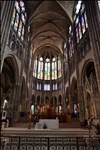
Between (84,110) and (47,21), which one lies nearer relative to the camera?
(84,110)

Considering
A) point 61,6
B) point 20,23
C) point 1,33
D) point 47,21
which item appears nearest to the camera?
point 1,33

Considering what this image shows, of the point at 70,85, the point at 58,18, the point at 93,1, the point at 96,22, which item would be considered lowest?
the point at 70,85

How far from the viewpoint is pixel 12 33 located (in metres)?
16.1

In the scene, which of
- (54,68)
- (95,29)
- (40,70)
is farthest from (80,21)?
(40,70)

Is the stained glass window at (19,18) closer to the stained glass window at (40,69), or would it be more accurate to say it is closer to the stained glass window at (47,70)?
the stained glass window at (40,69)

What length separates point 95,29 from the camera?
41.9 ft

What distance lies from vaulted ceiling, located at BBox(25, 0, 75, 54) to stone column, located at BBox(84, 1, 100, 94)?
7899 mm

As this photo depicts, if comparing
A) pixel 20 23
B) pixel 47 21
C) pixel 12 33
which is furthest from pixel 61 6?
pixel 12 33

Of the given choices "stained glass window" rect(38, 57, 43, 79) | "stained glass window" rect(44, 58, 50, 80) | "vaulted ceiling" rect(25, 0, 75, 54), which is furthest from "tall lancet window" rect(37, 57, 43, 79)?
"vaulted ceiling" rect(25, 0, 75, 54)

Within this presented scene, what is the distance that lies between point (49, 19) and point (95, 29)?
1428 cm

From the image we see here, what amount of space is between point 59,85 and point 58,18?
17.1m

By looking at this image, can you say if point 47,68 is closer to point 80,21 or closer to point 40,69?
point 40,69

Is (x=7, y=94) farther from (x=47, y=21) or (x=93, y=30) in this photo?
(x=93, y=30)

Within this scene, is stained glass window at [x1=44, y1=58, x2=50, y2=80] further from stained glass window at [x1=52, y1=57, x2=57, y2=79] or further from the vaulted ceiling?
the vaulted ceiling
